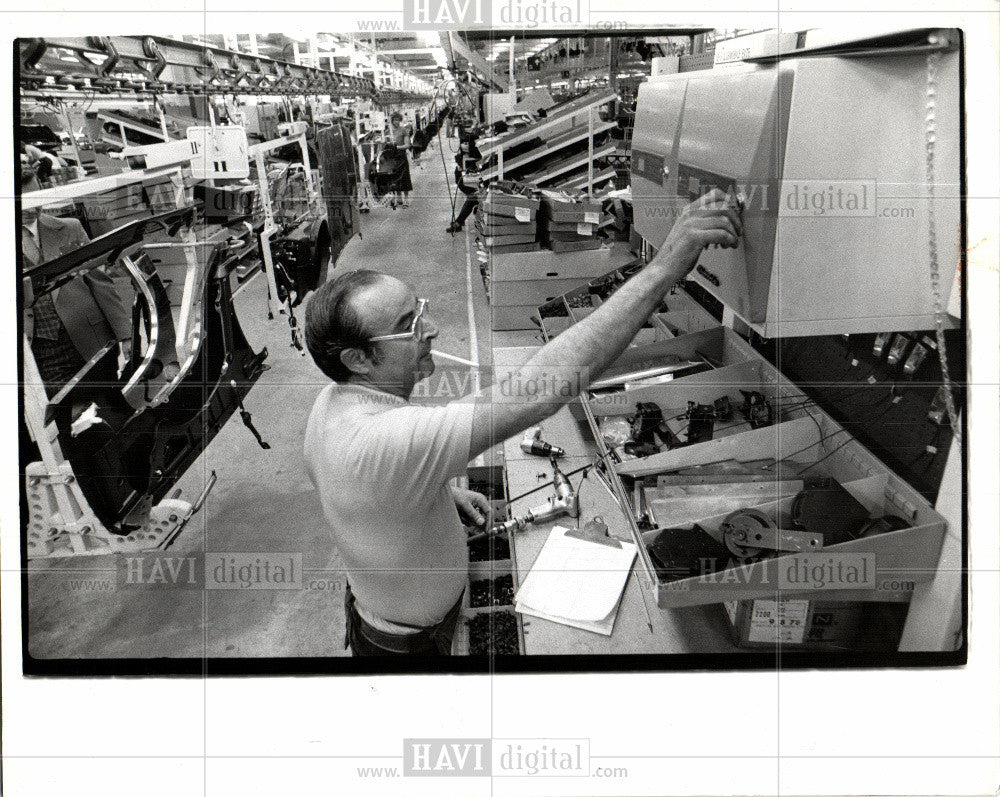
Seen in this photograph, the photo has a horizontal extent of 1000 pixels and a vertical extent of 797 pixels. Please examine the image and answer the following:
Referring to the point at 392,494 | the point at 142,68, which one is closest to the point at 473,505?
the point at 392,494

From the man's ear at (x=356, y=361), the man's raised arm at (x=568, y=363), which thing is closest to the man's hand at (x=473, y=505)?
the man's ear at (x=356, y=361)

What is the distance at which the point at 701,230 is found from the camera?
111 cm

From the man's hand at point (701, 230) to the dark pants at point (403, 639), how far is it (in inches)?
37.5

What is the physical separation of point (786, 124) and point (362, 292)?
0.79 m

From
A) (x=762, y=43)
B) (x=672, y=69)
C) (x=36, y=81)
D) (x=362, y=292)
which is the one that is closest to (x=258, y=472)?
(x=36, y=81)

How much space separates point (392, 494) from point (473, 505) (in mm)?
550

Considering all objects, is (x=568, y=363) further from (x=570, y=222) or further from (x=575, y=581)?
(x=570, y=222)

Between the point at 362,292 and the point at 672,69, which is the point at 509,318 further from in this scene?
the point at 362,292

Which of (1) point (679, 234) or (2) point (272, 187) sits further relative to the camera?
(2) point (272, 187)

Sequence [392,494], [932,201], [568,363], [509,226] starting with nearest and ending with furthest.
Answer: [568,363], [932,201], [392,494], [509,226]

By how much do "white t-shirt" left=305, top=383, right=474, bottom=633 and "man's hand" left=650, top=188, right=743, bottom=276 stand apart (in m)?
0.42

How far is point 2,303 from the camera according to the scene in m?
1.17

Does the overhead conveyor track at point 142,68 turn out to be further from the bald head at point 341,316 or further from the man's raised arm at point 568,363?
the man's raised arm at point 568,363

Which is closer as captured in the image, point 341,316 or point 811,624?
point 341,316
